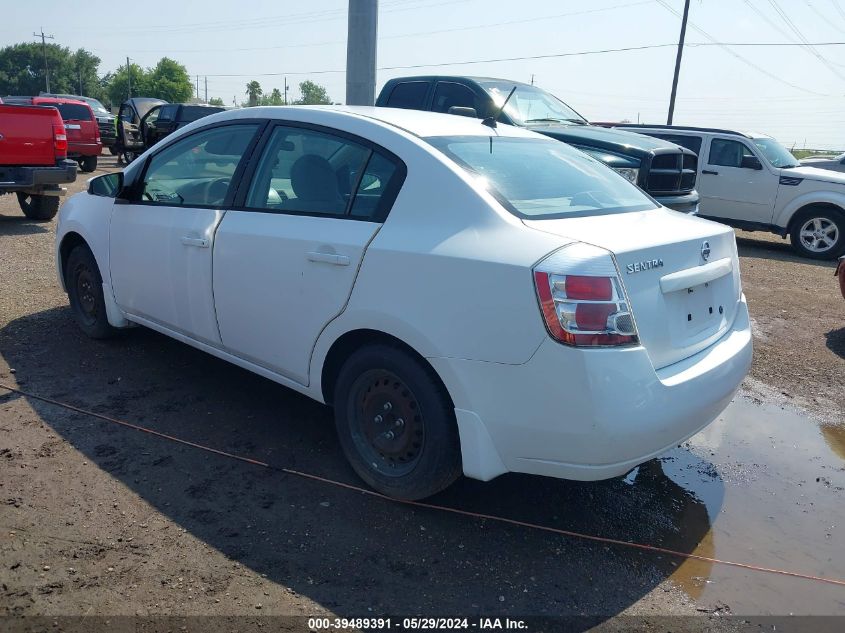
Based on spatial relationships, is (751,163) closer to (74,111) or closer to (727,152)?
(727,152)

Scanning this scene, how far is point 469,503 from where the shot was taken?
3.46 meters

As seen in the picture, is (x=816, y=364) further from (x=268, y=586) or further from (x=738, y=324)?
(x=268, y=586)

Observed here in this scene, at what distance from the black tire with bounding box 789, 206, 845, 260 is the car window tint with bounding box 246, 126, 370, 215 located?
34.5 ft

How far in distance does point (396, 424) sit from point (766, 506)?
6.34ft

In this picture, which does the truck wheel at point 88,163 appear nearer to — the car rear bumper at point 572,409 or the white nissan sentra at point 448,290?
the white nissan sentra at point 448,290

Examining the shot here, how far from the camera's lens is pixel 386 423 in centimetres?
335

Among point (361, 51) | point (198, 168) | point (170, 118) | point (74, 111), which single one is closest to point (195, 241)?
point (198, 168)

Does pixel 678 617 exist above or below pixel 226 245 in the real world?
below

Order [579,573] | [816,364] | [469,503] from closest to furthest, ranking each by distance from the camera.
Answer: [579,573], [469,503], [816,364]

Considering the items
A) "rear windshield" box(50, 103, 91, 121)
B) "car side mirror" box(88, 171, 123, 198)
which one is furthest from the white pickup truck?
"rear windshield" box(50, 103, 91, 121)

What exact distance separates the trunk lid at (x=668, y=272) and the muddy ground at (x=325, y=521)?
0.90 meters

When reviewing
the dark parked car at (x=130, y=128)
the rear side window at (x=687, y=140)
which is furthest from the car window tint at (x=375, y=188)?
the dark parked car at (x=130, y=128)

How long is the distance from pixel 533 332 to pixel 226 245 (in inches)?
76.0

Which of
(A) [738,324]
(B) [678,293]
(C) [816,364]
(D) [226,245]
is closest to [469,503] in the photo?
(B) [678,293]
